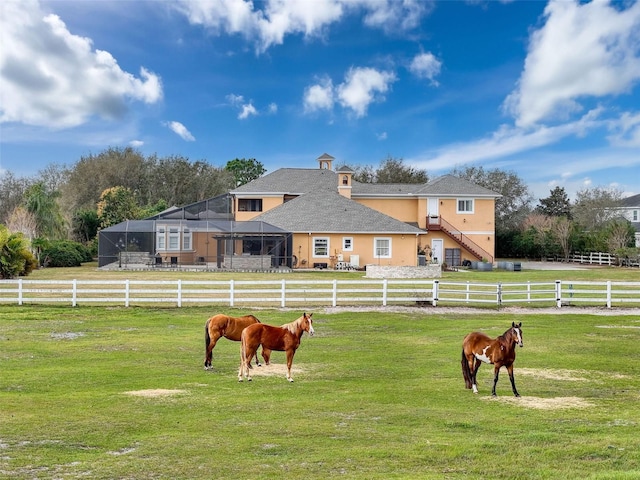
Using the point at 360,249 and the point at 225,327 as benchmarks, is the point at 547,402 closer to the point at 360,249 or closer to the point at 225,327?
the point at 225,327

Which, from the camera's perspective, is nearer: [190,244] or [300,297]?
[300,297]

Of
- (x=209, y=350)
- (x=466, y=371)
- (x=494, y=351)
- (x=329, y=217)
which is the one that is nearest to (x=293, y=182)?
(x=329, y=217)

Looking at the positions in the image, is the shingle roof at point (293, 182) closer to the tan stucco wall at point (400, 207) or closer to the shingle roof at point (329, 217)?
the shingle roof at point (329, 217)

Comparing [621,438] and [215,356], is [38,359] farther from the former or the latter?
[621,438]

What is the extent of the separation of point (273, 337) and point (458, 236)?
45486 mm

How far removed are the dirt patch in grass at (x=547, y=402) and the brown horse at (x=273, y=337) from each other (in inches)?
125

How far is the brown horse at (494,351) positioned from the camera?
9.54 metres

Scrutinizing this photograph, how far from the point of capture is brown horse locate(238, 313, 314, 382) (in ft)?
34.3

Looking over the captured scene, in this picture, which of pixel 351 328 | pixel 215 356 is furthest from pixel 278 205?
pixel 215 356

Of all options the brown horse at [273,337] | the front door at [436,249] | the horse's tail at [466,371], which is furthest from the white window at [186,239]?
the horse's tail at [466,371]

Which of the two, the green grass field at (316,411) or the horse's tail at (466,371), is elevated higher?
the horse's tail at (466,371)

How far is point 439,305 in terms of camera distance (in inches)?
938

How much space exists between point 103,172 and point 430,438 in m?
78.4

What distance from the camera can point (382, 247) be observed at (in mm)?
48031
